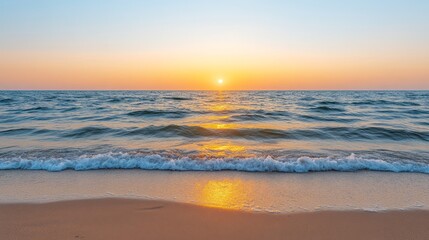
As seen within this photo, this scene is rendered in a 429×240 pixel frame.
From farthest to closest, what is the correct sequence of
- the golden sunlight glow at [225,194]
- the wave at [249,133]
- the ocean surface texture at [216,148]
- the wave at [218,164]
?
the wave at [249,133]
the ocean surface texture at [216,148]
the wave at [218,164]
the golden sunlight glow at [225,194]

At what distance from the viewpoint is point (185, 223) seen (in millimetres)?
3857

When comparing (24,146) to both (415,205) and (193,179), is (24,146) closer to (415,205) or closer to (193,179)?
(193,179)

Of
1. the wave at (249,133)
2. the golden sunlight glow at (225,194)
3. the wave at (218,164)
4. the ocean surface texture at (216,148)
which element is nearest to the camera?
the golden sunlight glow at (225,194)

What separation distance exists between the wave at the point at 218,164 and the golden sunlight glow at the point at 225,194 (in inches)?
39.3

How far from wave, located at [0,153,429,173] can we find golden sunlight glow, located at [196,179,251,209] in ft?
3.28

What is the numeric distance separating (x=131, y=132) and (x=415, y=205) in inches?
398

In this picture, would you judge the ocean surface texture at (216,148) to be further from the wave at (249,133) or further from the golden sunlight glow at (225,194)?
the golden sunlight glow at (225,194)

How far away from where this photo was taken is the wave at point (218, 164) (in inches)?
260

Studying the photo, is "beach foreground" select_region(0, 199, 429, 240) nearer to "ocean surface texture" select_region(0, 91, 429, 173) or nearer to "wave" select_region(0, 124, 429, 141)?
"ocean surface texture" select_region(0, 91, 429, 173)

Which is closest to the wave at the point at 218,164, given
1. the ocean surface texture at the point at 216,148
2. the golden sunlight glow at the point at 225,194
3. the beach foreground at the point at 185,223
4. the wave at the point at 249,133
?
the ocean surface texture at the point at 216,148

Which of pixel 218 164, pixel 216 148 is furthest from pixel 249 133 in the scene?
pixel 218 164

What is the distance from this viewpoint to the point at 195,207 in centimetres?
441

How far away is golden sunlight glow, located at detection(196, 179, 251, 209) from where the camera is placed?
4543mm

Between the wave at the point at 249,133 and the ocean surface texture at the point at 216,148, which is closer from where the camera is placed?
the ocean surface texture at the point at 216,148
